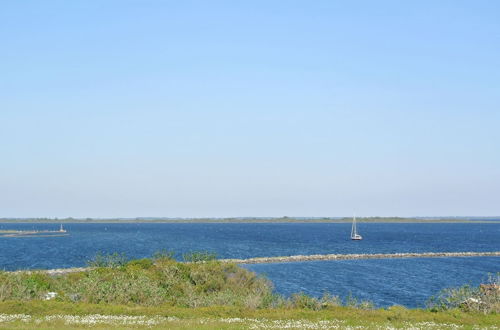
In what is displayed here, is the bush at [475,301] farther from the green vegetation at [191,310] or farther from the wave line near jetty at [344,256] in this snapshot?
the wave line near jetty at [344,256]

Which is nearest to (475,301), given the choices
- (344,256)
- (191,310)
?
(191,310)

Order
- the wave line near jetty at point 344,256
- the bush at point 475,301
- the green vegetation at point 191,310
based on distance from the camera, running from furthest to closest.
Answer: the wave line near jetty at point 344,256 → the bush at point 475,301 → the green vegetation at point 191,310

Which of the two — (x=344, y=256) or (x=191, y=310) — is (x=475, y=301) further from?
(x=344, y=256)

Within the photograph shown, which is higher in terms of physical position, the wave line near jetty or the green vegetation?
the green vegetation

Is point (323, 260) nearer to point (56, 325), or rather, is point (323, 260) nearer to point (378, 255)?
point (378, 255)

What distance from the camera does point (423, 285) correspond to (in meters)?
82.8

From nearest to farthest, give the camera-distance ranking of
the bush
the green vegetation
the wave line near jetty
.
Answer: the green vegetation, the bush, the wave line near jetty

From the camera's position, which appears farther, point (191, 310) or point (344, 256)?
point (344, 256)

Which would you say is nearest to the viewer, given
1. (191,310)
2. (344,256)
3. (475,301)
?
(191,310)

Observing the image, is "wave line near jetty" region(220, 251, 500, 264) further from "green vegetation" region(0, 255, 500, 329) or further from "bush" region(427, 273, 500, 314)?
"bush" region(427, 273, 500, 314)

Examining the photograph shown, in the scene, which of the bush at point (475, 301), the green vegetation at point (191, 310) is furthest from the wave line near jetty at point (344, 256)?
the bush at point (475, 301)

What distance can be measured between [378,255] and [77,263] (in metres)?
72.8

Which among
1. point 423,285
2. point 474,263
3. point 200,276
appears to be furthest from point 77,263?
point 474,263

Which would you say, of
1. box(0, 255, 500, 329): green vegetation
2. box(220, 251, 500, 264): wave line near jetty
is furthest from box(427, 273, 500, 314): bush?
box(220, 251, 500, 264): wave line near jetty
